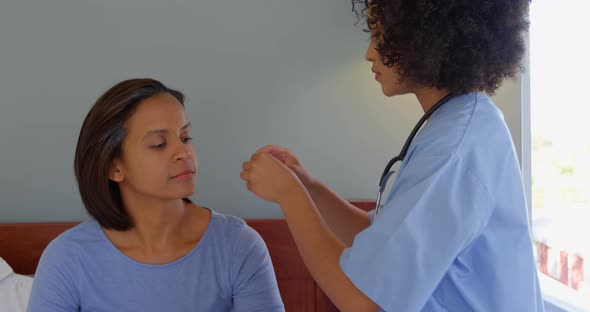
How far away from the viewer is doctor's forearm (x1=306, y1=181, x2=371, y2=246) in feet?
4.68

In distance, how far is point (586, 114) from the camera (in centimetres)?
203

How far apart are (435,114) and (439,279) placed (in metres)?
0.30

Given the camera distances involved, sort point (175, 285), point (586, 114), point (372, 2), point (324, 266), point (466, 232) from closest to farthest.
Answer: point (466, 232)
point (324, 266)
point (372, 2)
point (175, 285)
point (586, 114)

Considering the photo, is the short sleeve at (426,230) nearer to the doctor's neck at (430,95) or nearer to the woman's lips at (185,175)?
the doctor's neck at (430,95)

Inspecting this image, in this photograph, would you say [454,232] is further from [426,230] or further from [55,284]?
[55,284]

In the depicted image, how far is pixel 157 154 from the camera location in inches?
56.0

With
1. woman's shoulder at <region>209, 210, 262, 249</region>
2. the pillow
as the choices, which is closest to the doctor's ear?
woman's shoulder at <region>209, 210, 262, 249</region>

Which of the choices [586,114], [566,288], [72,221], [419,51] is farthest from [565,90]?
[72,221]

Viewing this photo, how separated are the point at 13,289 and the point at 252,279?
36.8 inches

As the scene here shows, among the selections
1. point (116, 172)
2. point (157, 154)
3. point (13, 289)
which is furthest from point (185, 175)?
point (13, 289)

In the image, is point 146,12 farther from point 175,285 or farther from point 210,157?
point 175,285

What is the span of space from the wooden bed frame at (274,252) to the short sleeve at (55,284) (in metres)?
0.62

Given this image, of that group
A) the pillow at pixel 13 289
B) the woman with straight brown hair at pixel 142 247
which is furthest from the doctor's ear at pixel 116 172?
the pillow at pixel 13 289

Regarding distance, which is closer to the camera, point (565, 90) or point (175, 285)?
point (175, 285)
